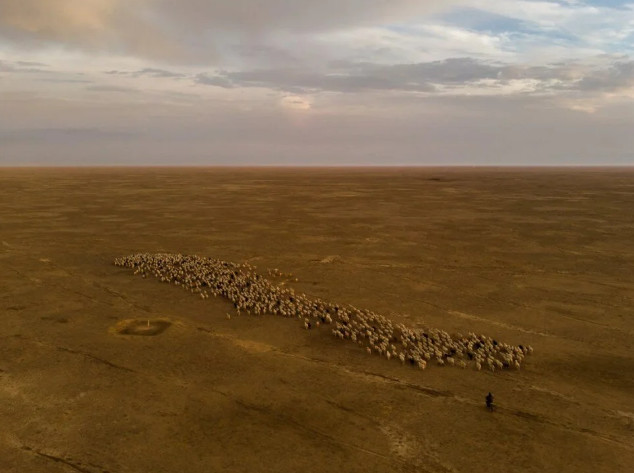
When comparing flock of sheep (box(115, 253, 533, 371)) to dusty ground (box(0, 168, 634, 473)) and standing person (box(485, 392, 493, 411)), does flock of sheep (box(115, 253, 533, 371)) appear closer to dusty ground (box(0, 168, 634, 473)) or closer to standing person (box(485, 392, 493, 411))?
dusty ground (box(0, 168, 634, 473))

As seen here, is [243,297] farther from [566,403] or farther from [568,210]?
[568,210]

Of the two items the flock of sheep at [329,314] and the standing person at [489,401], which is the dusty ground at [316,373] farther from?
the flock of sheep at [329,314]

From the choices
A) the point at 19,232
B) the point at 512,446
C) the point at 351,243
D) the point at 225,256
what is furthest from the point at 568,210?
the point at 19,232

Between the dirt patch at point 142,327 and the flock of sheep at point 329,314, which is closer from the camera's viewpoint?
the flock of sheep at point 329,314

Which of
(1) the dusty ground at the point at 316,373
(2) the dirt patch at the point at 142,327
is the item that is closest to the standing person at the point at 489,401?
(1) the dusty ground at the point at 316,373

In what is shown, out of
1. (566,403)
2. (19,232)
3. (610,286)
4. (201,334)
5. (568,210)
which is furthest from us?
(568,210)

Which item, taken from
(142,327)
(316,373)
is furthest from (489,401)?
(142,327)

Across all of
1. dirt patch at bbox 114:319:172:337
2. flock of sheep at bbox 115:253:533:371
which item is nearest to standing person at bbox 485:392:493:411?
flock of sheep at bbox 115:253:533:371

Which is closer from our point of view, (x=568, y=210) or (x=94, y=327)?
(x=94, y=327)

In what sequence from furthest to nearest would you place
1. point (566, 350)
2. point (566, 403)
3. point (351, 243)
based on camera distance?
point (351, 243), point (566, 350), point (566, 403)
